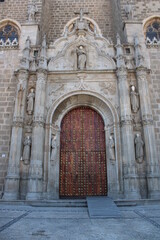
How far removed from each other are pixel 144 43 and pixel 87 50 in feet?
12.0

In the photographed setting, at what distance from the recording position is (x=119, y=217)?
210 inches

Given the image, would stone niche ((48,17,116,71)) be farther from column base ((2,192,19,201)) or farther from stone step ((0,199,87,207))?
stone step ((0,199,87,207))

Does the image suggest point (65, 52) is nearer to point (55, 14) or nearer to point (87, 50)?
point (87, 50)

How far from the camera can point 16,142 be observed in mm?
9695

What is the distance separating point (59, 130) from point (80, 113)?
171 centimetres

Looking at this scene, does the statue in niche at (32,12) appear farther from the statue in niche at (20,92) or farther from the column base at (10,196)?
the column base at (10,196)

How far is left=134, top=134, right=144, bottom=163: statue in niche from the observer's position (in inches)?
376

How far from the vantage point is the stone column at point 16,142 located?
8945mm

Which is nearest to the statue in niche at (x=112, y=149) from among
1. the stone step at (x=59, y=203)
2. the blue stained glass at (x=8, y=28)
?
the stone step at (x=59, y=203)

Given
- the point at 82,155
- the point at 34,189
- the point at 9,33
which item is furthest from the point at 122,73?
the point at 9,33

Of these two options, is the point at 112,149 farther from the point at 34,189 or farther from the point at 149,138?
the point at 34,189

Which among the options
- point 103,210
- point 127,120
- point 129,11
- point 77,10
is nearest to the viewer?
point 103,210

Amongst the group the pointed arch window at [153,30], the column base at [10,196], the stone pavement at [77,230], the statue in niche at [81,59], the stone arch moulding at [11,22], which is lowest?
the stone pavement at [77,230]

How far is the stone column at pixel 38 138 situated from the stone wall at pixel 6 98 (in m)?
1.66
